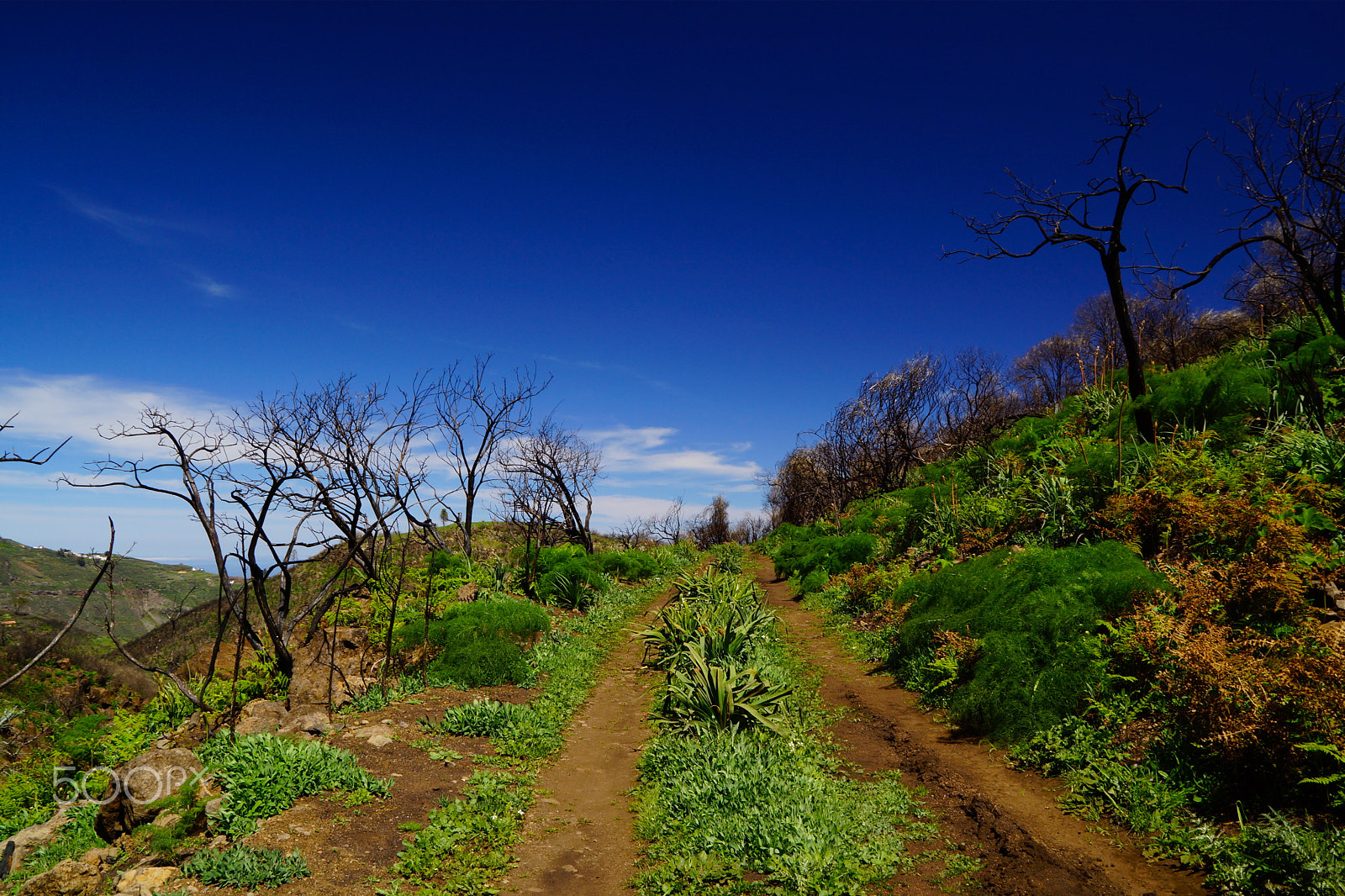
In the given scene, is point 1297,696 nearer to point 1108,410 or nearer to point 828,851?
point 828,851

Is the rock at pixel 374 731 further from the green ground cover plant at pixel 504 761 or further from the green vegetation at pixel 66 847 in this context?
the green vegetation at pixel 66 847

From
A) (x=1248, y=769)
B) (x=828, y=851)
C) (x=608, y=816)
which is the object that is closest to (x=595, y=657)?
(x=608, y=816)

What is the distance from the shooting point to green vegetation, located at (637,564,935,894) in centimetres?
412

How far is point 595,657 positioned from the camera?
10.8 meters

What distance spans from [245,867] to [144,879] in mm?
671

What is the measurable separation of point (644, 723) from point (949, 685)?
11.8 ft

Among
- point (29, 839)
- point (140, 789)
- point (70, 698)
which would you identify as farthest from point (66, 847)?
point (70, 698)

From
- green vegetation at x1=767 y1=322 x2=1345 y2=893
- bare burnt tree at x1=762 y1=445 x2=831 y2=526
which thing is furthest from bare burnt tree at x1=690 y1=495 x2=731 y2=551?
green vegetation at x1=767 y1=322 x2=1345 y2=893

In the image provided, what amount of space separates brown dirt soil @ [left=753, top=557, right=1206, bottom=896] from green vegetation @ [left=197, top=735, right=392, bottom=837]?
4.62m

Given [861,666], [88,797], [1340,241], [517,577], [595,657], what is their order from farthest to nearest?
[517,577], [595,657], [861,666], [1340,241], [88,797]

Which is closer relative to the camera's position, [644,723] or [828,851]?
[828,851]

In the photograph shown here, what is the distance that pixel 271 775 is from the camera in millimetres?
5281

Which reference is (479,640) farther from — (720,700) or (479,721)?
(720,700)

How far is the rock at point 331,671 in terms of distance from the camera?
8258 millimetres
